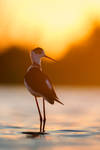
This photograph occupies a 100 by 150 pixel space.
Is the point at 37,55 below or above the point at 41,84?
above

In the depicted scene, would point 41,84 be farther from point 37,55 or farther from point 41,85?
point 37,55

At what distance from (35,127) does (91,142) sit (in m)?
2.82

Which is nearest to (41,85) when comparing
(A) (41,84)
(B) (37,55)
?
(A) (41,84)

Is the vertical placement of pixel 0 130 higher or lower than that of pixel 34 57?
lower

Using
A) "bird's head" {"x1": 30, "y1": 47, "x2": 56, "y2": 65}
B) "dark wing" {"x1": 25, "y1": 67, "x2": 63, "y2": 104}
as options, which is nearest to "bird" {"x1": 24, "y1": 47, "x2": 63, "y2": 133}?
"dark wing" {"x1": 25, "y1": 67, "x2": 63, "y2": 104}

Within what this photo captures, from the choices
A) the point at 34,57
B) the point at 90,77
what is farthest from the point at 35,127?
the point at 90,77

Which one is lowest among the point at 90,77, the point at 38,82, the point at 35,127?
the point at 90,77

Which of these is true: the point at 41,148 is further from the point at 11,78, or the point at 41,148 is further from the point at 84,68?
the point at 84,68

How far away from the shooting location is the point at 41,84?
11703 millimetres

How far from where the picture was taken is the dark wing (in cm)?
1166

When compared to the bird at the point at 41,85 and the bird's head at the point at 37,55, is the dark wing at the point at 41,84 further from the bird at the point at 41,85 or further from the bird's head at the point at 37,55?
the bird's head at the point at 37,55

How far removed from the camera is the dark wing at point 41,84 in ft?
38.3

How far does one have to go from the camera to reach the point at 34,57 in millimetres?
12312

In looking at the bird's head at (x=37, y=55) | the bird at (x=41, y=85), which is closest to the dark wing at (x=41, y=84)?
the bird at (x=41, y=85)
